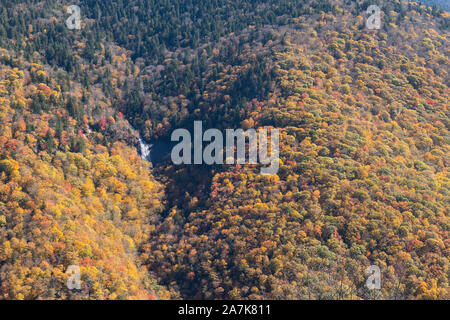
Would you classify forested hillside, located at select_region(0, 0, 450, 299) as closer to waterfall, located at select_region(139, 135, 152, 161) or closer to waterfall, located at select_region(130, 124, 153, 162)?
waterfall, located at select_region(130, 124, 153, 162)

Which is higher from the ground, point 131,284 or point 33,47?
point 33,47

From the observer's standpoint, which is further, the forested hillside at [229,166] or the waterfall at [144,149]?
the waterfall at [144,149]

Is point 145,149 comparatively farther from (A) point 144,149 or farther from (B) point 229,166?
(B) point 229,166

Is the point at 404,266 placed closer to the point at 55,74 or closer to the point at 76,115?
the point at 76,115

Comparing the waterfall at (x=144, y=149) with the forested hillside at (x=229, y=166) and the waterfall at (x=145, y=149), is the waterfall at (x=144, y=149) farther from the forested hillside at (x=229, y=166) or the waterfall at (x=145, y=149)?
the forested hillside at (x=229, y=166)

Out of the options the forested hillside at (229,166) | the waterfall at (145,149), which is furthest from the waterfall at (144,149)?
the forested hillside at (229,166)

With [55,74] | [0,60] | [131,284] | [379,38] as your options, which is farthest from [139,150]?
[379,38]

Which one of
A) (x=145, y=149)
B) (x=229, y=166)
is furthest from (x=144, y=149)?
(x=229, y=166)
